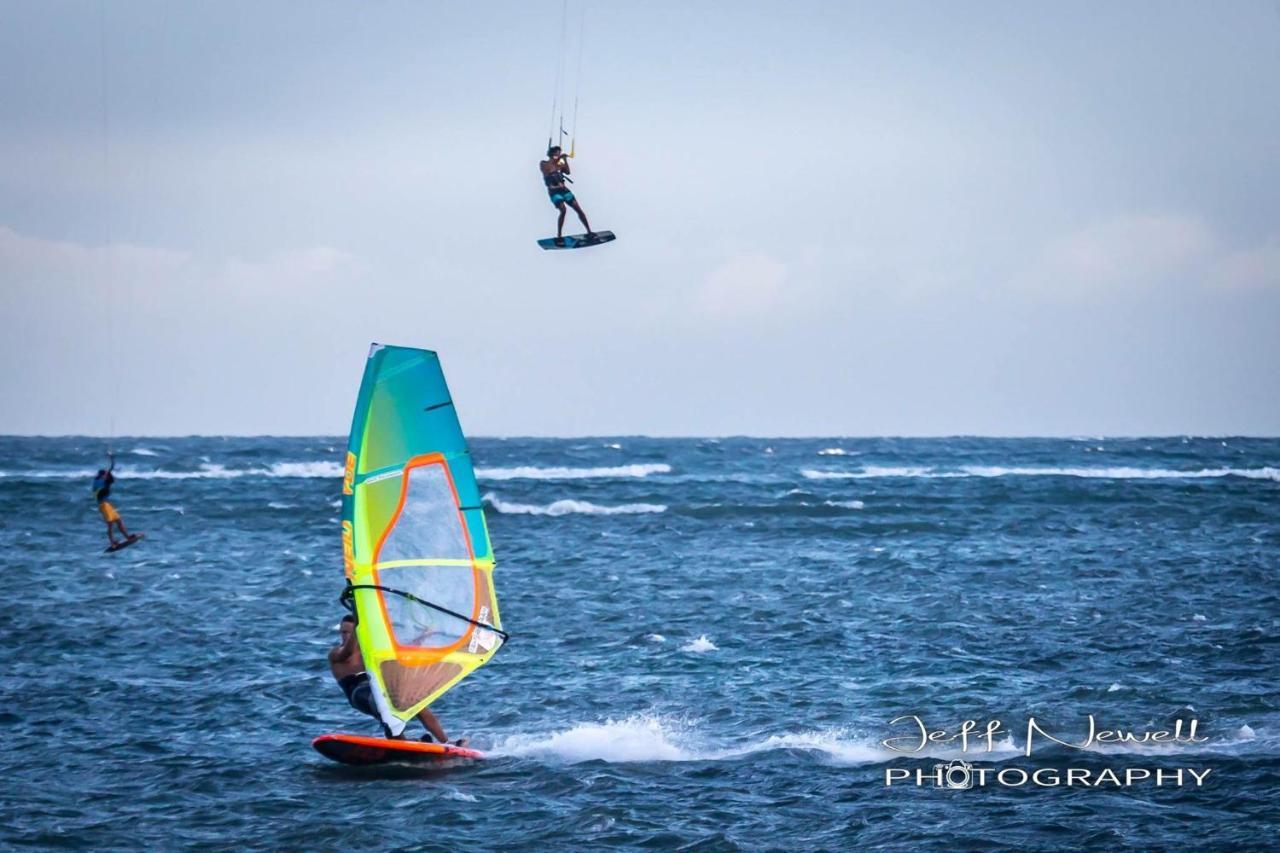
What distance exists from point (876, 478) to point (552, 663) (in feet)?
132

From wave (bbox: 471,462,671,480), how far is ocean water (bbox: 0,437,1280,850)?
59.5ft

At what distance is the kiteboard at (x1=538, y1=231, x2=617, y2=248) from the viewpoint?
18219 mm

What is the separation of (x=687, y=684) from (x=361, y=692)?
5.43m

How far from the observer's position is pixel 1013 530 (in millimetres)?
38938

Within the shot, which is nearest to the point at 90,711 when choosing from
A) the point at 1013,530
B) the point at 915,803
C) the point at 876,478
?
the point at 915,803

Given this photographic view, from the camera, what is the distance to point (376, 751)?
15.4 metres

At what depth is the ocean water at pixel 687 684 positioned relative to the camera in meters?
13.6

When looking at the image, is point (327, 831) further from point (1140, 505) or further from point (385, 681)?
point (1140, 505)

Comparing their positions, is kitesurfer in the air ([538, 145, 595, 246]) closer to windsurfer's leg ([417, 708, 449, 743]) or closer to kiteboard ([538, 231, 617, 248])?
kiteboard ([538, 231, 617, 248])

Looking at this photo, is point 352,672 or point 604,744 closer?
point 352,672

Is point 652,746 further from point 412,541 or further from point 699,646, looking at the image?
point 699,646

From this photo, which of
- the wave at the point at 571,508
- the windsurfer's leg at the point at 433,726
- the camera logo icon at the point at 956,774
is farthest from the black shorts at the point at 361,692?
the wave at the point at 571,508

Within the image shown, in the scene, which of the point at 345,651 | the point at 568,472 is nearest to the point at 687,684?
the point at 345,651

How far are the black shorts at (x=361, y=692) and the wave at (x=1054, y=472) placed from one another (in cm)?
4507
